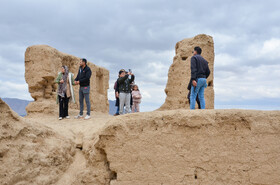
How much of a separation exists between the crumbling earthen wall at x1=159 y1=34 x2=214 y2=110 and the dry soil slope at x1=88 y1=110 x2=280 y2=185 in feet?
11.8

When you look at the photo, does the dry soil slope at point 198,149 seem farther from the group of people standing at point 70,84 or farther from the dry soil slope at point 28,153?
the group of people standing at point 70,84

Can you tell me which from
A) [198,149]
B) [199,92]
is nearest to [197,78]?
[199,92]

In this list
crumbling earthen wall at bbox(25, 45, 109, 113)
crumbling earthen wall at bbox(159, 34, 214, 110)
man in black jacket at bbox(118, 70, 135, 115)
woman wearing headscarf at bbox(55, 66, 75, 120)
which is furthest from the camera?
crumbling earthen wall at bbox(25, 45, 109, 113)

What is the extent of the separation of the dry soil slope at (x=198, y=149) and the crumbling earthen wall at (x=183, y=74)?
3.59 metres

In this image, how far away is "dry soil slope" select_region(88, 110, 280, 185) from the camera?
10.6 ft

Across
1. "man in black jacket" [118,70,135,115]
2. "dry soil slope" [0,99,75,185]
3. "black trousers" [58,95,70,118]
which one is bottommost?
"dry soil slope" [0,99,75,185]

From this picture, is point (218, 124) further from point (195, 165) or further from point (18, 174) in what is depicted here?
point (18, 174)

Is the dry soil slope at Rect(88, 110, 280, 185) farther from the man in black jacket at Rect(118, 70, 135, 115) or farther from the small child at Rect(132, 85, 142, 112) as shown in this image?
the small child at Rect(132, 85, 142, 112)

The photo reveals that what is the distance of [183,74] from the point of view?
277 inches

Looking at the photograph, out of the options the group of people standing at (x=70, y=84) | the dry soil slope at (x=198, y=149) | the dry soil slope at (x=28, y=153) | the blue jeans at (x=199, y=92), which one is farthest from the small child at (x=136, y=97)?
the dry soil slope at (x=198, y=149)

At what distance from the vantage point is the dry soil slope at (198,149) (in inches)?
127

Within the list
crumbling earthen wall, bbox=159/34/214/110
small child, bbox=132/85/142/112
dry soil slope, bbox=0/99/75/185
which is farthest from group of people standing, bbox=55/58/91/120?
crumbling earthen wall, bbox=159/34/214/110

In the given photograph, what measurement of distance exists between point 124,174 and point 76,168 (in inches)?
38.4

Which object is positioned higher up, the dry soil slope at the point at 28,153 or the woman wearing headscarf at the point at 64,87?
the woman wearing headscarf at the point at 64,87
